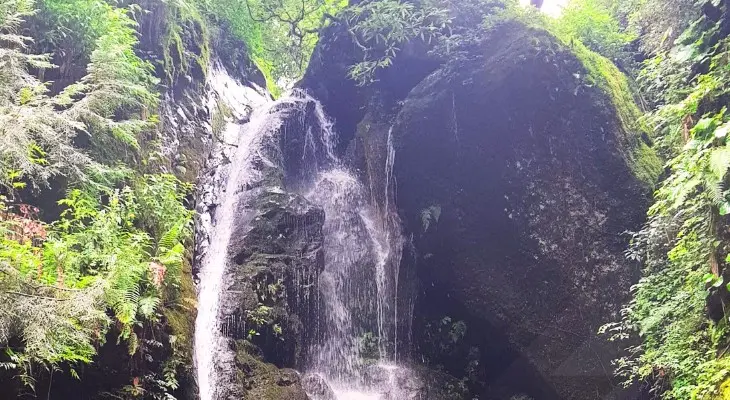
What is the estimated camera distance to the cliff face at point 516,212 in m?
7.72

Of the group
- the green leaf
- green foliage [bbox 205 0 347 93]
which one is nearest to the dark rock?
the green leaf

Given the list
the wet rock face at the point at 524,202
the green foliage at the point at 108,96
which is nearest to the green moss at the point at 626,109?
the wet rock face at the point at 524,202

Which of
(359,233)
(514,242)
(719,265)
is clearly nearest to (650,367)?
(719,265)

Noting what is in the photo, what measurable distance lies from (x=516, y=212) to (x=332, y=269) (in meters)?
3.51

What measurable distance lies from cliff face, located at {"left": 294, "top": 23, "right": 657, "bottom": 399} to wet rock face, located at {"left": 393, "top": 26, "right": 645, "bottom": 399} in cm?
2

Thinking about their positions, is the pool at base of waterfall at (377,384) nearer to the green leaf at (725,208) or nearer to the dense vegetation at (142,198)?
the dense vegetation at (142,198)

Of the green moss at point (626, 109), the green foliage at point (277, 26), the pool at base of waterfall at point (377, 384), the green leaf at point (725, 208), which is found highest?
the green foliage at point (277, 26)

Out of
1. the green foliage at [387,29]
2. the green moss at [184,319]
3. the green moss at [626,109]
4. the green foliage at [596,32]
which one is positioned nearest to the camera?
the green moss at [184,319]

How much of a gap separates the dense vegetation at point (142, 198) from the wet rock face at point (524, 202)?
0.44 m

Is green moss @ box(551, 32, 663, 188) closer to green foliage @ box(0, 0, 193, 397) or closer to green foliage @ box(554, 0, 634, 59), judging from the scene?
green foliage @ box(554, 0, 634, 59)

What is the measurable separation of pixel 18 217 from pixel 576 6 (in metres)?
11.3

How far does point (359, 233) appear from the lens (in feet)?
31.8

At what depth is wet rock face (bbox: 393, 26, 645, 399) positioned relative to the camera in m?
7.68

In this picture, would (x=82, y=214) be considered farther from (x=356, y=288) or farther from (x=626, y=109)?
(x=626, y=109)
